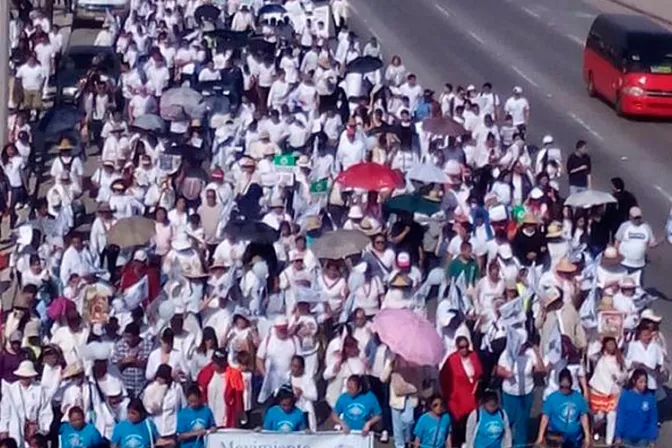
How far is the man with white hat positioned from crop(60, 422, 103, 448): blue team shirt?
0.81m

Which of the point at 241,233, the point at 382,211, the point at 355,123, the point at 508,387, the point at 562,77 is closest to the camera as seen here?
the point at 508,387

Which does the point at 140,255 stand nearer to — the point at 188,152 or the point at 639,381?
the point at 188,152

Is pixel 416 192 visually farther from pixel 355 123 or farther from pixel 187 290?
pixel 187 290

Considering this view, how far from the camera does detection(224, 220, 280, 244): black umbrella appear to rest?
21016 mm

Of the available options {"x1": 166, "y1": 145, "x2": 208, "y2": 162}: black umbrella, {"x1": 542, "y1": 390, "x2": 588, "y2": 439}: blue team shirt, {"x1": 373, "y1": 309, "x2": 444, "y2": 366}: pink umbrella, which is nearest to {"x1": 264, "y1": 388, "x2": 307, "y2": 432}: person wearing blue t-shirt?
{"x1": 373, "y1": 309, "x2": 444, "y2": 366}: pink umbrella

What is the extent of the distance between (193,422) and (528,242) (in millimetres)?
6528

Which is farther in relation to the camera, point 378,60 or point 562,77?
point 562,77

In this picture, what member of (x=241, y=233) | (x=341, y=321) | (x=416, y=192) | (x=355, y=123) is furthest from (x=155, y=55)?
(x=341, y=321)

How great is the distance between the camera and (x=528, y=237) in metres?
21.9

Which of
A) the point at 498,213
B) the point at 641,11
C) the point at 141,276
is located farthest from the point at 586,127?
the point at 141,276

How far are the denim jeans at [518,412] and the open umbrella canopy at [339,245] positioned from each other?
297cm

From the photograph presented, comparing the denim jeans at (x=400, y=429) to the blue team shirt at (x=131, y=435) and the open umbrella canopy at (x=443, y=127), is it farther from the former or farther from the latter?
the open umbrella canopy at (x=443, y=127)

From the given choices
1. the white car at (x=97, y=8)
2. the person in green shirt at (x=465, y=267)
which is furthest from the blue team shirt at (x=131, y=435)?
the white car at (x=97, y=8)

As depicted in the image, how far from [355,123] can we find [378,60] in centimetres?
539
